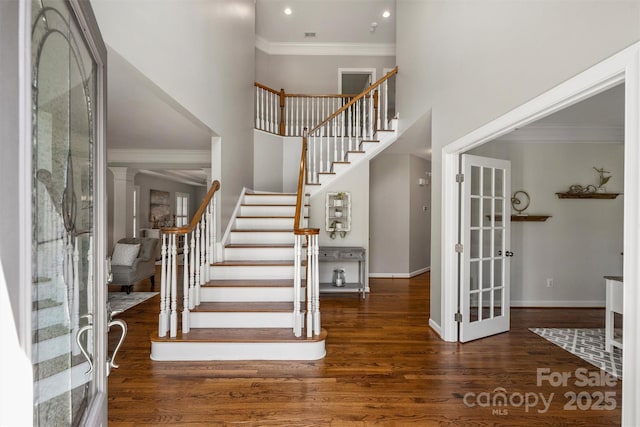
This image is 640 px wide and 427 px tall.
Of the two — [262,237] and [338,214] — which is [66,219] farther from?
[338,214]

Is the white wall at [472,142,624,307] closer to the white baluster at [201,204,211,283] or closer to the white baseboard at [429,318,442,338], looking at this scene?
the white baseboard at [429,318,442,338]

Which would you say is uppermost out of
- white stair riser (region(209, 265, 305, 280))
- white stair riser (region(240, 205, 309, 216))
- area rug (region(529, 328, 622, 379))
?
white stair riser (region(240, 205, 309, 216))

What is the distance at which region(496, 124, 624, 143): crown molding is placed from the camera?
4195mm

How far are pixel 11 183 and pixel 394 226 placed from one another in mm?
6515

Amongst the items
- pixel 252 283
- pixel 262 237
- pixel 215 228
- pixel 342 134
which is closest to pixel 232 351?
pixel 252 283

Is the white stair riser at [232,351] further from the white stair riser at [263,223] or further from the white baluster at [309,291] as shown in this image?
the white stair riser at [263,223]

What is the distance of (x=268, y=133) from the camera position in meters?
5.88

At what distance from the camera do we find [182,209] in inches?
443

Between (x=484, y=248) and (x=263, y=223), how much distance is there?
2.79 m

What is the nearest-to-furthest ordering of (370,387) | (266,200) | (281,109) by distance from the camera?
(370,387)
(266,200)
(281,109)

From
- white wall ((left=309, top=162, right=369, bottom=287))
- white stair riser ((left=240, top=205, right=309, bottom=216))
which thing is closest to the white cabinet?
white wall ((left=309, top=162, right=369, bottom=287))

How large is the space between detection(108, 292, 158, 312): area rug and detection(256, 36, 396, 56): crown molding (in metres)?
5.42

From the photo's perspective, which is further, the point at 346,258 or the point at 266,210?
the point at 346,258

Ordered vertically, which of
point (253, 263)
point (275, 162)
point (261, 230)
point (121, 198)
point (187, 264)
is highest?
point (275, 162)
